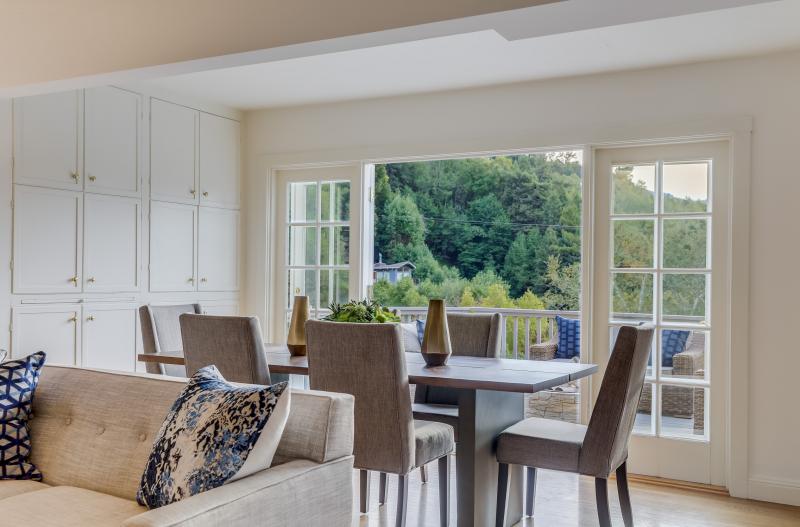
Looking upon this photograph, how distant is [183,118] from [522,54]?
2.41 metres

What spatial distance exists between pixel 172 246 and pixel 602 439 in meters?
3.27

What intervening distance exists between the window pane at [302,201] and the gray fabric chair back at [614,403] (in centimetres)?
314

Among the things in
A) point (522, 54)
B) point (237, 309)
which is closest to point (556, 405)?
point (237, 309)

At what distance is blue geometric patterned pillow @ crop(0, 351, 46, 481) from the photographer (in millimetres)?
2436

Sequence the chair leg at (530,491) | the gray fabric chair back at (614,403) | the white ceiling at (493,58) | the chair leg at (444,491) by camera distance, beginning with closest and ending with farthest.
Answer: the gray fabric chair back at (614,403)
the chair leg at (444,491)
the chair leg at (530,491)
the white ceiling at (493,58)

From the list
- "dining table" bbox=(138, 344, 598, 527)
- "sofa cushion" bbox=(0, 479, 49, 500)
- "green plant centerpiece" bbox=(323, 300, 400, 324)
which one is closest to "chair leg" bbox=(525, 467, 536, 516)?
"dining table" bbox=(138, 344, 598, 527)

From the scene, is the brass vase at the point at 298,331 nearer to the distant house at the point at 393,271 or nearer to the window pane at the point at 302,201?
the window pane at the point at 302,201

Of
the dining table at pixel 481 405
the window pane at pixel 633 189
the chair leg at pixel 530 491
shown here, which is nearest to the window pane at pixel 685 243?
the window pane at pixel 633 189

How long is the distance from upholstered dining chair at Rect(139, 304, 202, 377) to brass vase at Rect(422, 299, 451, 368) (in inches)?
58.2

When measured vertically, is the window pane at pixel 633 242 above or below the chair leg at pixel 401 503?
above

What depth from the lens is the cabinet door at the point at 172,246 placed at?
4.82 meters

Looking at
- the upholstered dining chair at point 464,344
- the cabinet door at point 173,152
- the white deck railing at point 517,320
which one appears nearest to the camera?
the upholstered dining chair at point 464,344

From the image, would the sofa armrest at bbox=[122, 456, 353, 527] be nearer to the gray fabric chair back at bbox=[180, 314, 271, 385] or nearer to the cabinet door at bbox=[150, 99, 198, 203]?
the gray fabric chair back at bbox=[180, 314, 271, 385]

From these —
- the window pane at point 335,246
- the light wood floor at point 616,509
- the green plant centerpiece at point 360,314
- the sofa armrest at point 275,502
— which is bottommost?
the light wood floor at point 616,509
